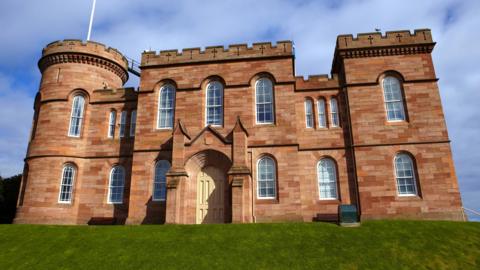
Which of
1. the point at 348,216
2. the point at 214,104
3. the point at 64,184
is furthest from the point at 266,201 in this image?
the point at 64,184

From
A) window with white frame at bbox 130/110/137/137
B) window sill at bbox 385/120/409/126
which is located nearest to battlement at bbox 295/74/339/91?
window sill at bbox 385/120/409/126

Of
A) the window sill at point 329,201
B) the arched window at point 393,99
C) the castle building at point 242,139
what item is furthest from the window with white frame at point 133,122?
the arched window at point 393,99

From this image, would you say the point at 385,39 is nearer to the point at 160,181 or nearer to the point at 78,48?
the point at 160,181

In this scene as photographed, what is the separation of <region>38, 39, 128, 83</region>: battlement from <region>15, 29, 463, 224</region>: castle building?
0.11 m

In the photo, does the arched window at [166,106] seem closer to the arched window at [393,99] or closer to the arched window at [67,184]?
the arched window at [67,184]

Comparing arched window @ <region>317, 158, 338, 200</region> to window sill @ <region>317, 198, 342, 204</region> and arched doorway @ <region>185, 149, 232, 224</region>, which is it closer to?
window sill @ <region>317, 198, 342, 204</region>

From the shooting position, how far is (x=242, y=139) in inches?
806

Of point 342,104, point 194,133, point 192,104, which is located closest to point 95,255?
point 194,133

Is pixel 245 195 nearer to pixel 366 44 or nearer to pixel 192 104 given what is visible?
pixel 192 104

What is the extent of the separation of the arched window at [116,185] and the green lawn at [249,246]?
554 centimetres

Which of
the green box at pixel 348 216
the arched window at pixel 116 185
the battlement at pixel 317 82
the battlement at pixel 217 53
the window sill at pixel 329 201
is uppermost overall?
the battlement at pixel 217 53

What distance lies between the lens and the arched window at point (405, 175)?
67.2 feet

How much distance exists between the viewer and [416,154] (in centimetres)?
2083

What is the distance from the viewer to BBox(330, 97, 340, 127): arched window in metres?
22.8
